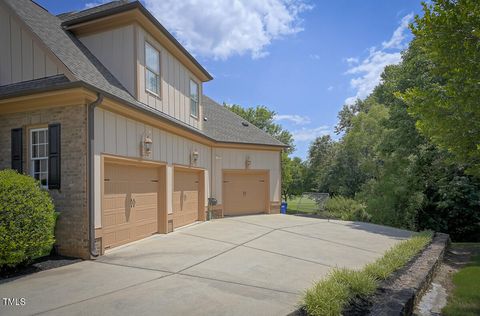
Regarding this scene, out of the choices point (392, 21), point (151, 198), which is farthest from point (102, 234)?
point (392, 21)

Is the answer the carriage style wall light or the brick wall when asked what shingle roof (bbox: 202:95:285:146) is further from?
the brick wall

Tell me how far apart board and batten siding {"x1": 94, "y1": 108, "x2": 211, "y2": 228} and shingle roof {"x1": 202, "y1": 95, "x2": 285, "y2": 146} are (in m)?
3.66

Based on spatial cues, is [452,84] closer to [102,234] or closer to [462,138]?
[462,138]

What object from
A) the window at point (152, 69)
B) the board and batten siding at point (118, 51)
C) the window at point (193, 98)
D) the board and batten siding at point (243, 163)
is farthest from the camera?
the board and batten siding at point (243, 163)

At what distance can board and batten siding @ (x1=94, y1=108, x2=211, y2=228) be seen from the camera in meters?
7.07

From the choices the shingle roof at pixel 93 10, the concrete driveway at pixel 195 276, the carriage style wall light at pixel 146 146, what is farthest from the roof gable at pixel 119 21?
the concrete driveway at pixel 195 276

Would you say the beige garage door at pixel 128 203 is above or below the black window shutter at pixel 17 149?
below

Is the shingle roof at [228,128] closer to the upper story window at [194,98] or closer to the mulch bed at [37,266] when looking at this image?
the upper story window at [194,98]

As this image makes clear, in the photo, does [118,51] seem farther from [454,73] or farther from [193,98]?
[454,73]

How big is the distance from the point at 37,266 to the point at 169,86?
22.8ft

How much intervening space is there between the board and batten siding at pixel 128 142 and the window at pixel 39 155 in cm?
141

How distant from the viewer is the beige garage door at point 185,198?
11041 millimetres

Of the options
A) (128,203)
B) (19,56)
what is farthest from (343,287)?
(19,56)

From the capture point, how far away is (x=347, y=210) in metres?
18.2
